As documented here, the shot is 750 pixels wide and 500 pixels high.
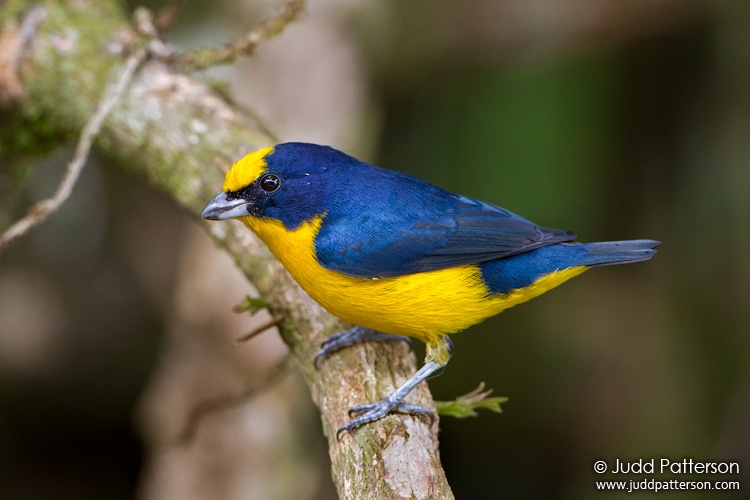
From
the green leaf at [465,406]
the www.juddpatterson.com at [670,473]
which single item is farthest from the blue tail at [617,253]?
the www.juddpatterson.com at [670,473]

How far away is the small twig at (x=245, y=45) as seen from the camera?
3.83 meters

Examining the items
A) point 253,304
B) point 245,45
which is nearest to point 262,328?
point 253,304

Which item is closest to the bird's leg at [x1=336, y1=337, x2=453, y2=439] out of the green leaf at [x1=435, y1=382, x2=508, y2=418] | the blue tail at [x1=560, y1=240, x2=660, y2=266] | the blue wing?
the green leaf at [x1=435, y1=382, x2=508, y2=418]

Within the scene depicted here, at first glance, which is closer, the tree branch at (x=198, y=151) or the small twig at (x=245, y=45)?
the tree branch at (x=198, y=151)

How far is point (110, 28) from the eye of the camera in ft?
14.7

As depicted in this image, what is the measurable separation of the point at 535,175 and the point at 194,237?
7.71ft

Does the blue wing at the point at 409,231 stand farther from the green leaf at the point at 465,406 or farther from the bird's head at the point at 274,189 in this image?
the green leaf at the point at 465,406

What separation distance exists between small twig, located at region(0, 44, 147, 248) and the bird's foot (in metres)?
1.56

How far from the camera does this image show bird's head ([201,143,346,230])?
3.31 meters

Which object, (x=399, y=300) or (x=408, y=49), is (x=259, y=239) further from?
(x=408, y=49)

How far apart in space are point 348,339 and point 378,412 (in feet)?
1.61

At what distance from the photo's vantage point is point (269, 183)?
3.32 metres

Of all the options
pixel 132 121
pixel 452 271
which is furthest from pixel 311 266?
pixel 132 121

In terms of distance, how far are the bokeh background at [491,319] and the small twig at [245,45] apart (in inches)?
39.1
